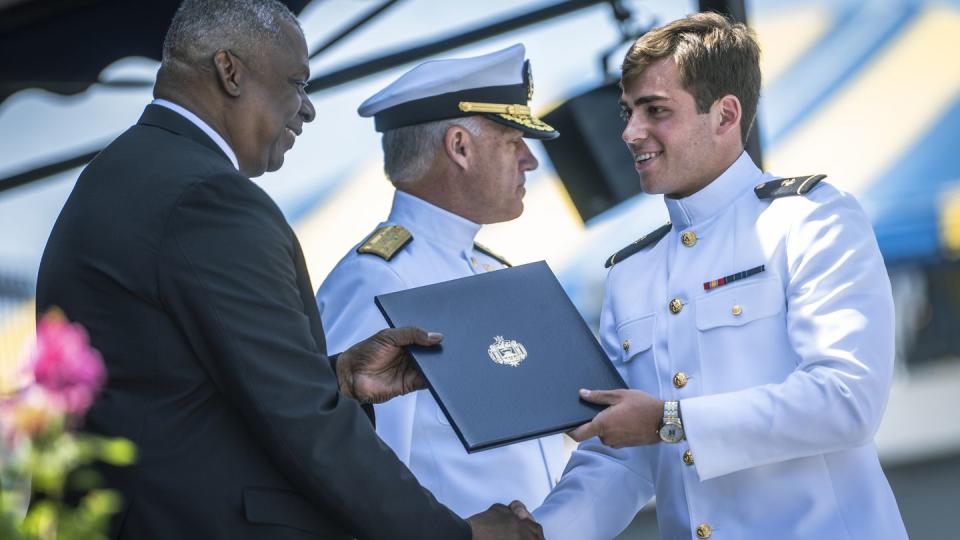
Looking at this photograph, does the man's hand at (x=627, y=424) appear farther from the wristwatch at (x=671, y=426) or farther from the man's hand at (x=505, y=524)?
the man's hand at (x=505, y=524)

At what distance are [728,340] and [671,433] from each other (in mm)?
205

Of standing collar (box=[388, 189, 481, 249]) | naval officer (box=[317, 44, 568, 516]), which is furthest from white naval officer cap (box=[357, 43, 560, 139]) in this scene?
standing collar (box=[388, 189, 481, 249])

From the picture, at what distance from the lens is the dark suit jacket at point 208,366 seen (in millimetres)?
1939

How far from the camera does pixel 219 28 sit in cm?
225

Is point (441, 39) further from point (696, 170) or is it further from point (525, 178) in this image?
point (696, 170)

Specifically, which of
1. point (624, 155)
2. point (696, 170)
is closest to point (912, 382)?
point (624, 155)

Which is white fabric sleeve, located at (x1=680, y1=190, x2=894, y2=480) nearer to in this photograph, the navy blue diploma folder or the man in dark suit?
the navy blue diploma folder

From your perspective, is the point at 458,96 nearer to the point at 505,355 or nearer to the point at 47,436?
the point at 505,355

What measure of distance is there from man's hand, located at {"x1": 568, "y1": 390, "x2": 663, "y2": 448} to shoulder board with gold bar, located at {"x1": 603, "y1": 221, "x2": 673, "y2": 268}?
49 cm

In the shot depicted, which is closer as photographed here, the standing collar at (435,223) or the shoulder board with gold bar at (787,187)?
the shoulder board with gold bar at (787,187)

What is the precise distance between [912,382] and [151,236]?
16.9 meters

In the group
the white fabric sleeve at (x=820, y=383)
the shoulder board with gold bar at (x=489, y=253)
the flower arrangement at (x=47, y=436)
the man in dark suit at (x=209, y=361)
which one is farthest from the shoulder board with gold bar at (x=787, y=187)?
the flower arrangement at (x=47, y=436)

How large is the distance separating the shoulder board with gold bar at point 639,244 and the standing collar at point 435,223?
1.97 feet

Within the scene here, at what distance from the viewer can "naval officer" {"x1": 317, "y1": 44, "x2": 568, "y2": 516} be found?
2.96 m
